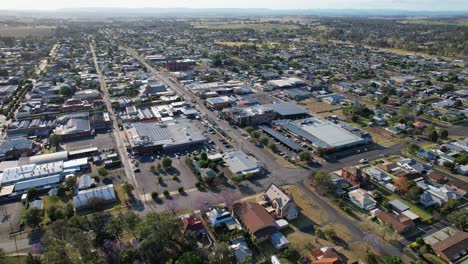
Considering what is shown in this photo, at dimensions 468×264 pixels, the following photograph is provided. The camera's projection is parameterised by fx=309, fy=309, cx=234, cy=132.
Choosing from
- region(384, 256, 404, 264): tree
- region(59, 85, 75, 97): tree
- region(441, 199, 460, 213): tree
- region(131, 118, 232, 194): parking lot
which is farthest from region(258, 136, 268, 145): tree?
region(59, 85, 75, 97): tree

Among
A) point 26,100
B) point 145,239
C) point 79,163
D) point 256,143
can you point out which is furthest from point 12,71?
point 145,239

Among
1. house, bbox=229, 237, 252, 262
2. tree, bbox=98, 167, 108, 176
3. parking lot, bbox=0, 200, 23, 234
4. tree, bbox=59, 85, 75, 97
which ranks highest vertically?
tree, bbox=59, 85, 75, 97

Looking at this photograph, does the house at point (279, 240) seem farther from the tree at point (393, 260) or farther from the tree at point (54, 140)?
the tree at point (54, 140)

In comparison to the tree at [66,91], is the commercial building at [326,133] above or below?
below

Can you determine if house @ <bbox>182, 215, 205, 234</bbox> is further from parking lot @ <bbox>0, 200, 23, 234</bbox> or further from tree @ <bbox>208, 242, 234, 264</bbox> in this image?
parking lot @ <bbox>0, 200, 23, 234</bbox>

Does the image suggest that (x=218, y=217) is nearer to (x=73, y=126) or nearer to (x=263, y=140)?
(x=263, y=140)

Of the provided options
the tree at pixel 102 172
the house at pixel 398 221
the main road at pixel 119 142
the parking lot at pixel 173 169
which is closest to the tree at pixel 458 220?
the house at pixel 398 221
